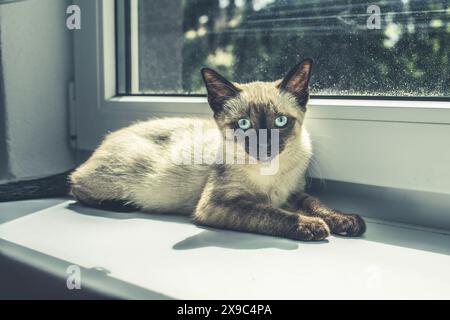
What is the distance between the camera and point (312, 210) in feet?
3.21

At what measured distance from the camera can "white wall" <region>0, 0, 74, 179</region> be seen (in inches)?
50.0

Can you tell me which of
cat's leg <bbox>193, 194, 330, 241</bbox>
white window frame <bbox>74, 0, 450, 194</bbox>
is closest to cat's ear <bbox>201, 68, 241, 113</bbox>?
white window frame <bbox>74, 0, 450, 194</bbox>

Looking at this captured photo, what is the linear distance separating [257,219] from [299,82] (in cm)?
34

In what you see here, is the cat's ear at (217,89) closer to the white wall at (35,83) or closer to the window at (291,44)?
the window at (291,44)

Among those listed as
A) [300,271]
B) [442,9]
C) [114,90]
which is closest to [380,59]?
[442,9]

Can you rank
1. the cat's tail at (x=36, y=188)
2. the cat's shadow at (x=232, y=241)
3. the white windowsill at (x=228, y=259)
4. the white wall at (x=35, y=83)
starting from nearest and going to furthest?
the white windowsill at (x=228, y=259)
the cat's shadow at (x=232, y=241)
the cat's tail at (x=36, y=188)
the white wall at (x=35, y=83)

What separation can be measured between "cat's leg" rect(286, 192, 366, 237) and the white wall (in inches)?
32.5

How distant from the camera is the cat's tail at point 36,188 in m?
1.16

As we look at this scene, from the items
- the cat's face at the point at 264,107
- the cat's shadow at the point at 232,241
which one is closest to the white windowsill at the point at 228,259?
the cat's shadow at the point at 232,241

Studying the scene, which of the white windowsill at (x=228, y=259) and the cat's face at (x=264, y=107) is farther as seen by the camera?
the cat's face at (x=264, y=107)

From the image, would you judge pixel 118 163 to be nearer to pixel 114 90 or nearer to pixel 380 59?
pixel 114 90

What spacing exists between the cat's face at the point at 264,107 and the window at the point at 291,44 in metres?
0.11

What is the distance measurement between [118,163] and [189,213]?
0.26m

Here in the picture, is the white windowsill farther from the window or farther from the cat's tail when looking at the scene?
the window
